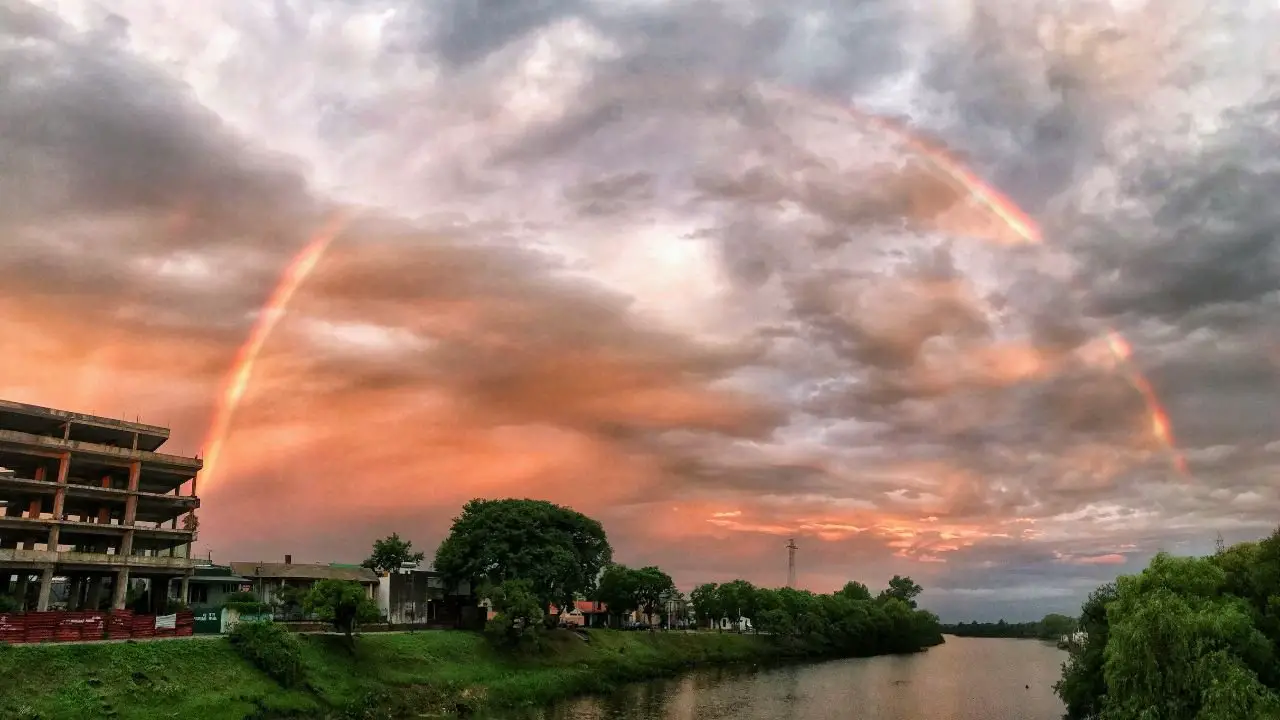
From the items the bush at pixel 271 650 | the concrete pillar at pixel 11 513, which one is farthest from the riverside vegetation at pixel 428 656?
the concrete pillar at pixel 11 513

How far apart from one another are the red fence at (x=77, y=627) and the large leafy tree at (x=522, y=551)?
136 feet

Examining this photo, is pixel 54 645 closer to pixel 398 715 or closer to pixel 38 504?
pixel 398 715

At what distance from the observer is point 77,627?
5900cm

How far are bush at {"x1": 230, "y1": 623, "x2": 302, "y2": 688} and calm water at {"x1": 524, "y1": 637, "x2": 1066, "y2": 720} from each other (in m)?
21.2

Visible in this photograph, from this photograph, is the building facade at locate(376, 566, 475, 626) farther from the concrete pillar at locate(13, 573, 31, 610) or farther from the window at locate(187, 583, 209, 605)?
the concrete pillar at locate(13, 573, 31, 610)

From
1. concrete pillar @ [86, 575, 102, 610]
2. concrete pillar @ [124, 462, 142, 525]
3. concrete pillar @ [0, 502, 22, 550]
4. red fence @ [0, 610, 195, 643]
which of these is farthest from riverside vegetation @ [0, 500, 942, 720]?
concrete pillar @ [0, 502, 22, 550]

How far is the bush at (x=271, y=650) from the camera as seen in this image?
212 feet

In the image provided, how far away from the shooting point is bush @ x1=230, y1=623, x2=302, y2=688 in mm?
64625

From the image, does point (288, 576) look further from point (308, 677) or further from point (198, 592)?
point (308, 677)

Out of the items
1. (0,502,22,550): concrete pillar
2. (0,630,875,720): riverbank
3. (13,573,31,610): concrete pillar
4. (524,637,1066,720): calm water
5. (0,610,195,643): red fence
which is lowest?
(524,637,1066,720): calm water

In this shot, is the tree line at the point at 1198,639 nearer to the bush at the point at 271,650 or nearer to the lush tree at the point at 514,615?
the bush at the point at 271,650

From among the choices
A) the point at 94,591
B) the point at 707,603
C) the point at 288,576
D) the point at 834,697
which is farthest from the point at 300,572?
the point at 707,603

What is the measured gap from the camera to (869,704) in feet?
287

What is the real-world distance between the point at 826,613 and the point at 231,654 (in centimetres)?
14328
